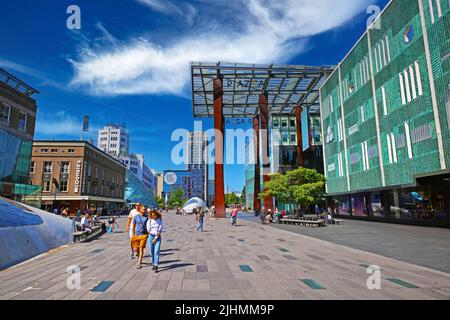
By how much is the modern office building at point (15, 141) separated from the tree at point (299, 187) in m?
32.3

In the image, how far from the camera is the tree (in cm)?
3155

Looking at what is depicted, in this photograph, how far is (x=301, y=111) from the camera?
56.2m

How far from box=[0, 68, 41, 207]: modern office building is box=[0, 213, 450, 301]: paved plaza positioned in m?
35.2

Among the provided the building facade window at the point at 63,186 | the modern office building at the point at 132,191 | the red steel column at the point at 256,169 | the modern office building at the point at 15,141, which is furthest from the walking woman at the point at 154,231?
the modern office building at the point at 132,191

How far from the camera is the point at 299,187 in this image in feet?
105

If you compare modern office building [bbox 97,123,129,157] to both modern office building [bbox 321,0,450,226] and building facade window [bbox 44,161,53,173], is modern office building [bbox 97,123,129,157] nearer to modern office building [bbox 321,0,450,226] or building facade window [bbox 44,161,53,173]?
building facade window [bbox 44,161,53,173]

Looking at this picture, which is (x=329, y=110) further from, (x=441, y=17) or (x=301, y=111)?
(x=441, y=17)

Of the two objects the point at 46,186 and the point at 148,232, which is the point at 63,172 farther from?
the point at 148,232

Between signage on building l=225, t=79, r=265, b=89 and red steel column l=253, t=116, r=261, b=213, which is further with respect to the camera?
red steel column l=253, t=116, r=261, b=213

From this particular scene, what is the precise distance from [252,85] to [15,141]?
121 feet

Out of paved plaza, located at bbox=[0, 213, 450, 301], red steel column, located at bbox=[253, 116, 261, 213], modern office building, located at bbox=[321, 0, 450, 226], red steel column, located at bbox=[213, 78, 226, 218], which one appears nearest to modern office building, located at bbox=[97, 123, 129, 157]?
red steel column, located at bbox=[253, 116, 261, 213]

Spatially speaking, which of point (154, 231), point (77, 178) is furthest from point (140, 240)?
point (77, 178)
